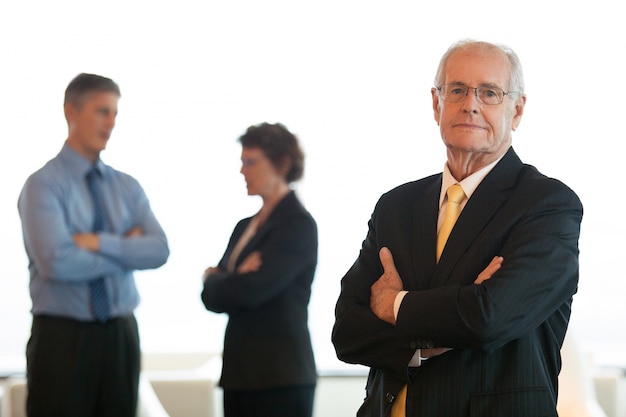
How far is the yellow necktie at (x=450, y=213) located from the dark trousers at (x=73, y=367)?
63.2 inches

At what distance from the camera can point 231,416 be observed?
Result: 10.7 ft

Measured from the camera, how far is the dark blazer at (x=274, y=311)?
3236mm

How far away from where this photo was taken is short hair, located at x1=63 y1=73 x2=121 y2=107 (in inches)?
139

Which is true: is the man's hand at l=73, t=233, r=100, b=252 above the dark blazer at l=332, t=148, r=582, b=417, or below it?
above

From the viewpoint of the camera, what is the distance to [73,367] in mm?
3256

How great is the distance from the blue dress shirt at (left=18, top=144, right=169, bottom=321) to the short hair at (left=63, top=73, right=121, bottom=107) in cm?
20

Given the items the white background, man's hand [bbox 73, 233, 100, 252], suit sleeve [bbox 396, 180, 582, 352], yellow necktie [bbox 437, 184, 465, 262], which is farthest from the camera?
the white background

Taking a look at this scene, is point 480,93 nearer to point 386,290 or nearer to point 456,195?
point 456,195

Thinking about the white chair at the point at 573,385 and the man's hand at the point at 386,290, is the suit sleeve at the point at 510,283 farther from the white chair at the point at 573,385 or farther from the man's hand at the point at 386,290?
the white chair at the point at 573,385

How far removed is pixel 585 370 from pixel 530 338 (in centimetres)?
163

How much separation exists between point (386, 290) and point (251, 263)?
1161mm

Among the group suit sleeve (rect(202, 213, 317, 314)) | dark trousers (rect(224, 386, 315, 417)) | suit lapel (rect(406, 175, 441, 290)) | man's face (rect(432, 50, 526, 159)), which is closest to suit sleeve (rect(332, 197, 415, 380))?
suit lapel (rect(406, 175, 441, 290))

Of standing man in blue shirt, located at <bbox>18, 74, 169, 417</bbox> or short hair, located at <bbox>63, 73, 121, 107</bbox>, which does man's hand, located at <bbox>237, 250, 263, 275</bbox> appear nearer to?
standing man in blue shirt, located at <bbox>18, 74, 169, 417</bbox>

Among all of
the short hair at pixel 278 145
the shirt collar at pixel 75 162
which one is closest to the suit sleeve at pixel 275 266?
the short hair at pixel 278 145
